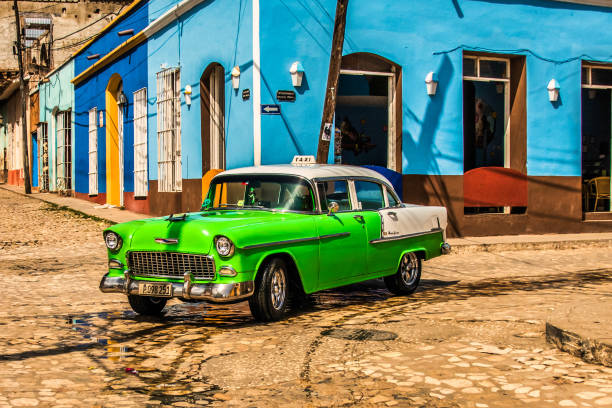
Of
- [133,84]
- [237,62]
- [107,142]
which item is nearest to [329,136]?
[237,62]

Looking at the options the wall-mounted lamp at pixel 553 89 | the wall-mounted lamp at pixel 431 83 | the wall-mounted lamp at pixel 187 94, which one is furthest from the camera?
the wall-mounted lamp at pixel 187 94

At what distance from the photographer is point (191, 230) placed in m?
6.34

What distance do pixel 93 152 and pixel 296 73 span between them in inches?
535

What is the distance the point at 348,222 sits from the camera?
7410 millimetres

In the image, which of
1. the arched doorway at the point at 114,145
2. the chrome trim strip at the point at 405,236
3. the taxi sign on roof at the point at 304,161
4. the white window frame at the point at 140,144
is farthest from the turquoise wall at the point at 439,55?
the arched doorway at the point at 114,145

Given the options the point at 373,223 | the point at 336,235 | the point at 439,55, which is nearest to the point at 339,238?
the point at 336,235

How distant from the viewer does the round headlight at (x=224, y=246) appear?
613cm

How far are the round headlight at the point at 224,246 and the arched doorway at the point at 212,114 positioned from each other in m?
8.71

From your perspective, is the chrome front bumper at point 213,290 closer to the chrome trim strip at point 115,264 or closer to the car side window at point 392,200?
the chrome trim strip at point 115,264

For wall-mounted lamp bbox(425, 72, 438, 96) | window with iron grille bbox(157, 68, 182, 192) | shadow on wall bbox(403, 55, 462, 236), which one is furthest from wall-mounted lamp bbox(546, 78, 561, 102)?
window with iron grille bbox(157, 68, 182, 192)

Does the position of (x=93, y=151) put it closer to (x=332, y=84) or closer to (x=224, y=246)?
(x=332, y=84)

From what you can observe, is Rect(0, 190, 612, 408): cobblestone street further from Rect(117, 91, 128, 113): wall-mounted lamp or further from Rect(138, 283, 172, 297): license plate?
Rect(117, 91, 128, 113): wall-mounted lamp

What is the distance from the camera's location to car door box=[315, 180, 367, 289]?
7.05m

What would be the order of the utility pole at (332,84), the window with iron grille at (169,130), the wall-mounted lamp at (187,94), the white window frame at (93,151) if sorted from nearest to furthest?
the utility pole at (332,84)
the wall-mounted lamp at (187,94)
the window with iron grille at (169,130)
the white window frame at (93,151)
